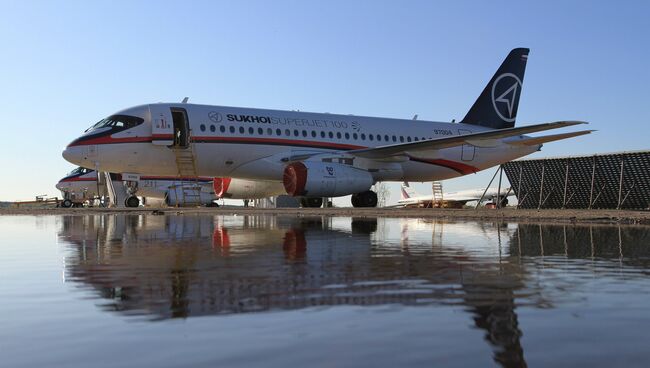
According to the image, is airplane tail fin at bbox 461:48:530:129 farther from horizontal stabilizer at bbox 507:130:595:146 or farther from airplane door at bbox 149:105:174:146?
airplane door at bbox 149:105:174:146

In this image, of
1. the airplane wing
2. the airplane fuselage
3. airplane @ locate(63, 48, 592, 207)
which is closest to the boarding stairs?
airplane @ locate(63, 48, 592, 207)

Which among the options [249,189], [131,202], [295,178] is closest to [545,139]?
[295,178]

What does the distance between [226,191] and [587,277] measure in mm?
24431

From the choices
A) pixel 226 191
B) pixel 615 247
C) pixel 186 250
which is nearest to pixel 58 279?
pixel 186 250

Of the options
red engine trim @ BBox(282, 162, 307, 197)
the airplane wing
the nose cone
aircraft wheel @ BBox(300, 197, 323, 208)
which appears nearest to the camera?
the airplane wing

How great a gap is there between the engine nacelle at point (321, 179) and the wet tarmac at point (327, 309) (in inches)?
536

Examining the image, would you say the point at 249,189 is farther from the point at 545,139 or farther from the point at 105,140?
the point at 545,139

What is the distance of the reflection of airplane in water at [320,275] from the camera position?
13.7 feet

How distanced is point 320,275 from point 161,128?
17.2m

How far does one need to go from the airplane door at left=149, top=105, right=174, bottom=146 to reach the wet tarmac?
14.5 meters

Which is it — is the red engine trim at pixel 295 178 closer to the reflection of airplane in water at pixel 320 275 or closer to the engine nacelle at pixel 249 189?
the engine nacelle at pixel 249 189

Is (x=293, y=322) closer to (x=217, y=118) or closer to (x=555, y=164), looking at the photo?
(x=217, y=118)

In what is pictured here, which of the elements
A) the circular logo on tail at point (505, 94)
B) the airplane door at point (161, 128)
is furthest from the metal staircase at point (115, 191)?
the circular logo on tail at point (505, 94)

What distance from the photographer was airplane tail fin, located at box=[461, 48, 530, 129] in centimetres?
2983
